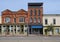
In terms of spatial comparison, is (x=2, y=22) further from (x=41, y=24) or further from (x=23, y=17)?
(x=41, y=24)

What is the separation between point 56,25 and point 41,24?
4.82 metres

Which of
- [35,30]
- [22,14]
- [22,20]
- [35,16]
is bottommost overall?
[35,30]

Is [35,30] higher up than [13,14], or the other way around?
[13,14]

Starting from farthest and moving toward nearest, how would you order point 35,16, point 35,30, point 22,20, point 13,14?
point 35,30 → point 13,14 → point 22,20 → point 35,16

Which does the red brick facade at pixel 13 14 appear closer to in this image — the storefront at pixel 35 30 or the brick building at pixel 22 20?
the brick building at pixel 22 20

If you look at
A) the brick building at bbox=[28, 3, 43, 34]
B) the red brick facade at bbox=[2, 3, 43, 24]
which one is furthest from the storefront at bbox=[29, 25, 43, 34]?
the red brick facade at bbox=[2, 3, 43, 24]

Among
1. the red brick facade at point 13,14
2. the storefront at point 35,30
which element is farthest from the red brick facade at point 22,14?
the storefront at point 35,30

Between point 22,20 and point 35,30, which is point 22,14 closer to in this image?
point 22,20

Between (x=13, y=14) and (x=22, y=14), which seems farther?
(x=13, y=14)

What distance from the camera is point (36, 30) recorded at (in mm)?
64125

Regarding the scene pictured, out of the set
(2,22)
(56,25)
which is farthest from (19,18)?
(56,25)

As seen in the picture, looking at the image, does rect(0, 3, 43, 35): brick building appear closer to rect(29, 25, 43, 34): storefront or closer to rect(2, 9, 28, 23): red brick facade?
rect(2, 9, 28, 23): red brick facade

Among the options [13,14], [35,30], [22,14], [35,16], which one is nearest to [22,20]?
[22,14]

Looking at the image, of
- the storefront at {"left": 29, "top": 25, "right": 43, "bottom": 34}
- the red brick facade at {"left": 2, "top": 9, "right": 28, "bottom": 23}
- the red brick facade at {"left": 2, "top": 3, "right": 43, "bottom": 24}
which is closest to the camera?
the red brick facade at {"left": 2, "top": 3, "right": 43, "bottom": 24}
